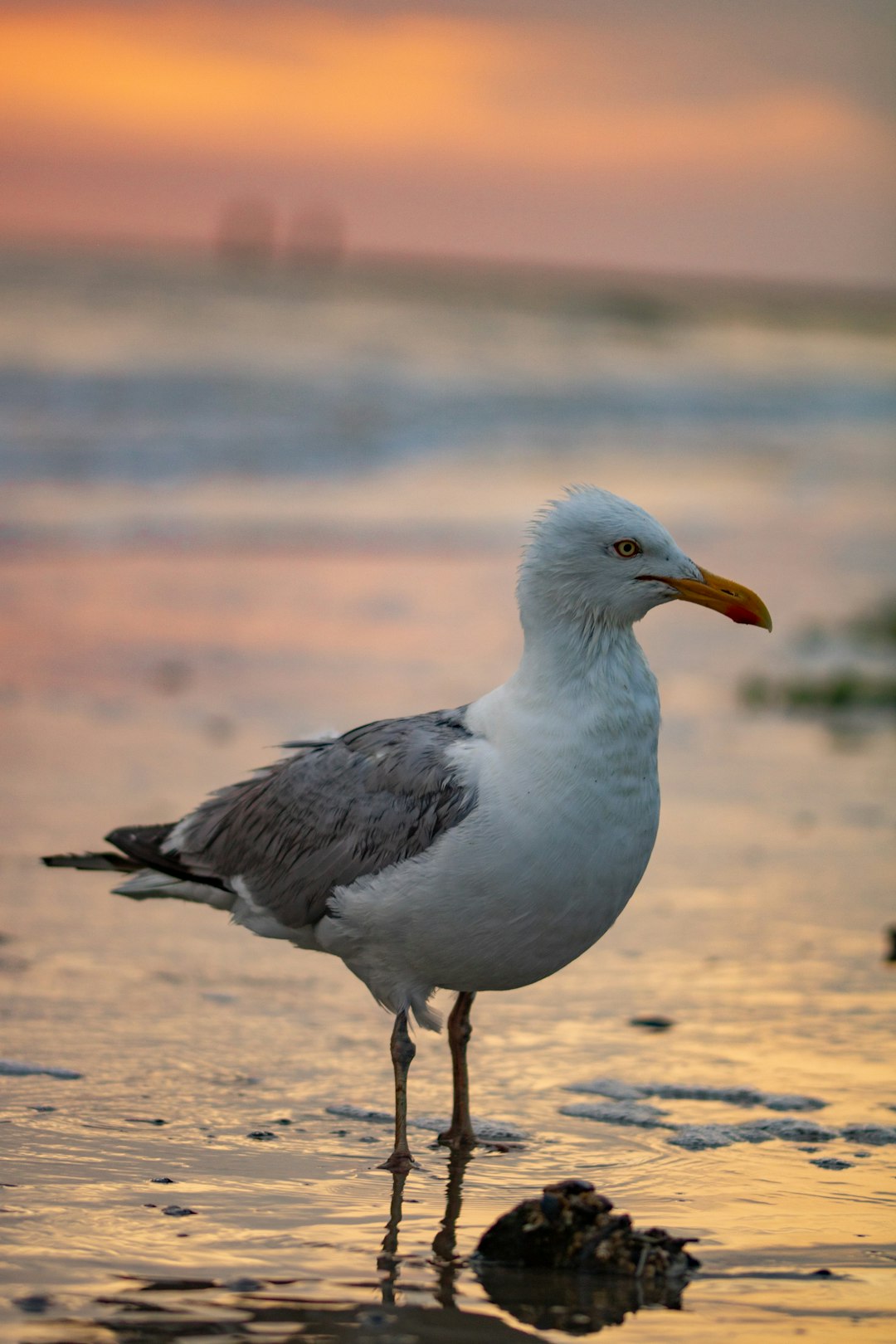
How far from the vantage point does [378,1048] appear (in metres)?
5.99

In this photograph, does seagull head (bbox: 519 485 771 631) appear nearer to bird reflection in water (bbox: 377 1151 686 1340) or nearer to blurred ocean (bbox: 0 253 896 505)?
bird reflection in water (bbox: 377 1151 686 1340)

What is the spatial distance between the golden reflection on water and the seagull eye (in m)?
1.68

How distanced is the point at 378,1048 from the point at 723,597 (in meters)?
1.97

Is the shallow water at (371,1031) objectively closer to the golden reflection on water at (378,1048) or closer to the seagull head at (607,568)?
the golden reflection on water at (378,1048)

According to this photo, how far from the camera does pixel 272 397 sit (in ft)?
82.7

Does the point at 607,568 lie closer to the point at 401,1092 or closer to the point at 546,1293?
the point at 401,1092

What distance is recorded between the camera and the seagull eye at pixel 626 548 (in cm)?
505

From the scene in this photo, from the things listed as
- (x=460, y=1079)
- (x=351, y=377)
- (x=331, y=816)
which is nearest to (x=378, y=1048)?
(x=460, y=1079)

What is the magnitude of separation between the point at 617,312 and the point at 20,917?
44433mm

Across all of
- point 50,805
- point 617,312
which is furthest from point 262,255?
point 50,805

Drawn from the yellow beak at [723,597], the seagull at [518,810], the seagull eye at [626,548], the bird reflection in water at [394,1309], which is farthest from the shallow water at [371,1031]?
the seagull eye at [626,548]

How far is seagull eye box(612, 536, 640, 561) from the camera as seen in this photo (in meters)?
5.05

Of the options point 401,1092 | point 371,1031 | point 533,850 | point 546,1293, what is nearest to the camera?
point 546,1293

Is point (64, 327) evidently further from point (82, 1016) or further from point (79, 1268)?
point (79, 1268)
